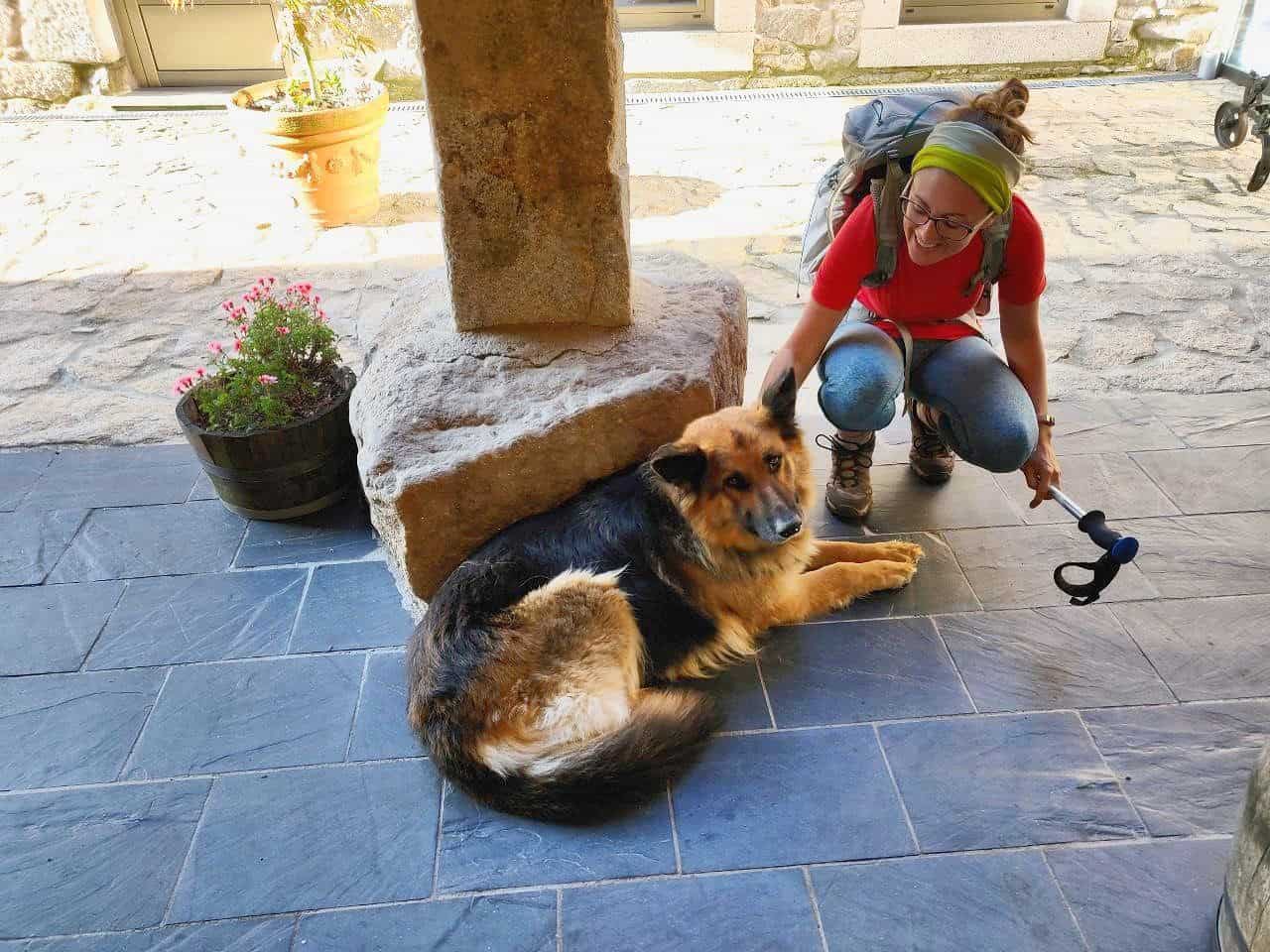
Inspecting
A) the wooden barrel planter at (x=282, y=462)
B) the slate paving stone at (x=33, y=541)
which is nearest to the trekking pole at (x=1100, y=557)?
the wooden barrel planter at (x=282, y=462)

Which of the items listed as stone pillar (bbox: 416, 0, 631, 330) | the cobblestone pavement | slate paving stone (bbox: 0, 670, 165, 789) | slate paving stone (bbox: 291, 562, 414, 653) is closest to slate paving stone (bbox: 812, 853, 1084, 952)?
slate paving stone (bbox: 291, 562, 414, 653)

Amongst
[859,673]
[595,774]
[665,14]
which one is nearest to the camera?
[595,774]

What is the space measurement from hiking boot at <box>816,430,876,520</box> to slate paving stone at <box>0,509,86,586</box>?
9.37 feet

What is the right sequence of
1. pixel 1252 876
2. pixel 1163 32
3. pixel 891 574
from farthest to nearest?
pixel 1163 32 < pixel 891 574 < pixel 1252 876

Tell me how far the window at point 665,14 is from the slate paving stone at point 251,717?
730cm

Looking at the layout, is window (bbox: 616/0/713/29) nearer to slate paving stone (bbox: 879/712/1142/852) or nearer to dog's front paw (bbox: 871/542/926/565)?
dog's front paw (bbox: 871/542/926/565)

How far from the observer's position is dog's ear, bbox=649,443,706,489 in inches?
85.6

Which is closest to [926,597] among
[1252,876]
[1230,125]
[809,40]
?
[1252,876]

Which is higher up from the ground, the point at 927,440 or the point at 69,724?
the point at 927,440

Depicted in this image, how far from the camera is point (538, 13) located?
2367mm

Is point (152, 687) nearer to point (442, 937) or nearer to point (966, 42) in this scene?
point (442, 937)

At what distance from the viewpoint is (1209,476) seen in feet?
10.8

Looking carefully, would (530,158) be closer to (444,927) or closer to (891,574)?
(891,574)

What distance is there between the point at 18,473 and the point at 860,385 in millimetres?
3409
